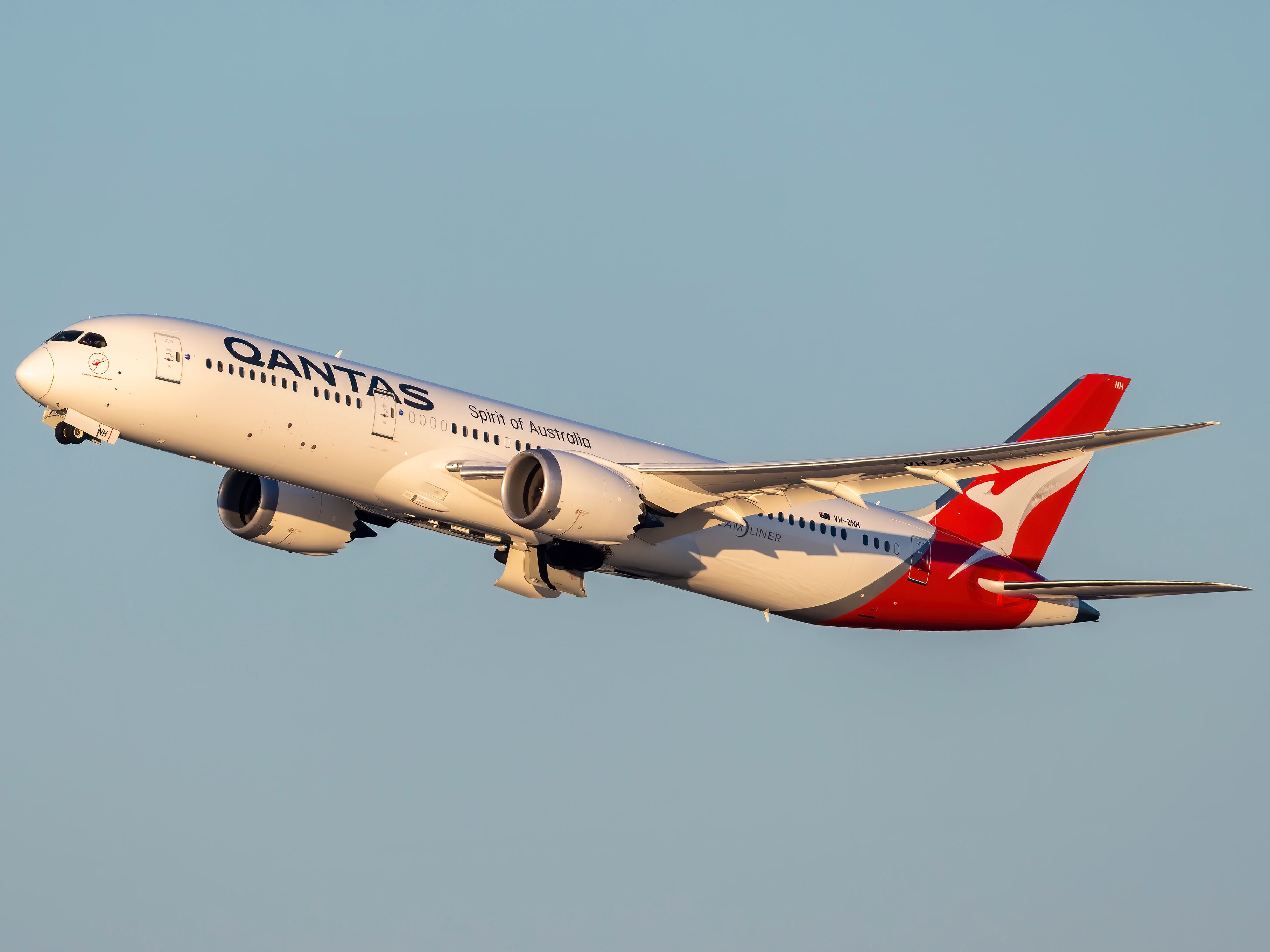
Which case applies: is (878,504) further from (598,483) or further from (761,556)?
(598,483)

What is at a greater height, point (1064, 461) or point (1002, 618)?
point (1064, 461)

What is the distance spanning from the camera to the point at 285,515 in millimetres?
43594

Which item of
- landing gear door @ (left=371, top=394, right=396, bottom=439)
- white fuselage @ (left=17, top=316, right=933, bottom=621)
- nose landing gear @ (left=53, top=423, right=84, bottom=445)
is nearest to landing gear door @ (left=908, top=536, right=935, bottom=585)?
white fuselage @ (left=17, top=316, right=933, bottom=621)

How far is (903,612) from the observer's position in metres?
47.3

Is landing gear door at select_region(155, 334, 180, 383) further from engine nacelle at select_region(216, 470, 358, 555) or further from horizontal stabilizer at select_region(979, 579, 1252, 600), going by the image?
horizontal stabilizer at select_region(979, 579, 1252, 600)

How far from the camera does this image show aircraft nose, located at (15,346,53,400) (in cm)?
3525

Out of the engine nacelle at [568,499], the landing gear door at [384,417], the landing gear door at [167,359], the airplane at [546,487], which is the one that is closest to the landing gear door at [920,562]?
the airplane at [546,487]

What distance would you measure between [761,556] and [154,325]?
17705 mm

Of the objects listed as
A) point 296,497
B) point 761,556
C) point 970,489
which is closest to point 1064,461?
point 970,489

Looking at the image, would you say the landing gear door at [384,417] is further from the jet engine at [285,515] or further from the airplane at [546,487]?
the jet engine at [285,515]

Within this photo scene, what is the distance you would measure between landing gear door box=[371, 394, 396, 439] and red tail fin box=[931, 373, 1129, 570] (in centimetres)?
1980

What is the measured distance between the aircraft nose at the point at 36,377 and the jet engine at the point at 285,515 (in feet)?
28.3

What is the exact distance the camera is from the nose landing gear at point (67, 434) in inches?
1416

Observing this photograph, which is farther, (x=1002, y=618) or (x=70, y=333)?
(x=1002, y=618)
